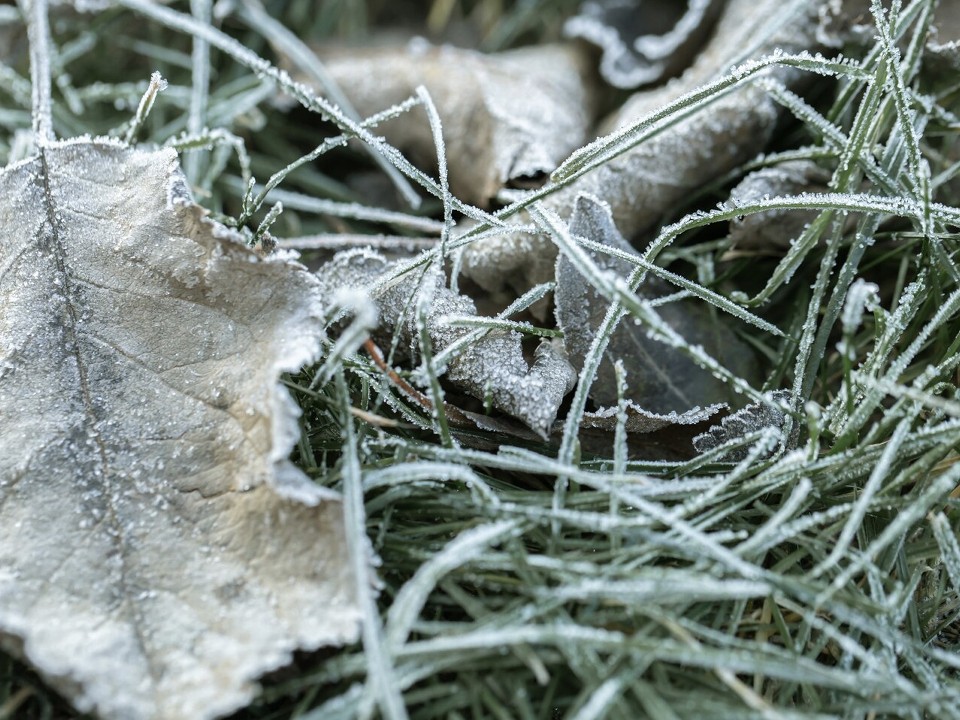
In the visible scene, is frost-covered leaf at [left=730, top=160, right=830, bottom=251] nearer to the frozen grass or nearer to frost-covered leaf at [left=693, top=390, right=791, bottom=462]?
the frozen grass

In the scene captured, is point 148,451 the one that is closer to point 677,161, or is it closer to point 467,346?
point 467,346

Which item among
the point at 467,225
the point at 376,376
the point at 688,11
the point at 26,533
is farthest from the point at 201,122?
the point at 688,11

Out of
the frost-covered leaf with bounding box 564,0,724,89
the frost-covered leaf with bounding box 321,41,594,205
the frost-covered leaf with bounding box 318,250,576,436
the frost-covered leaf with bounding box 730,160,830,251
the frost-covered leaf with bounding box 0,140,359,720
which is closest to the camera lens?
the frost-covered leaf with bounding box 0,140,359,720

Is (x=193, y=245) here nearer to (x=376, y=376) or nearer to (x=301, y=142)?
(x=376, y=376)

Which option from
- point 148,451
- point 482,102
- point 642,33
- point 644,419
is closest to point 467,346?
point 644,419

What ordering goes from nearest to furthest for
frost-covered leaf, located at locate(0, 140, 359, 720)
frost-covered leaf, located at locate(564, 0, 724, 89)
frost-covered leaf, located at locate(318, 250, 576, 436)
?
frost-covered leaf, located at locate(0, 140, 359, 720) → frost-covered leaf, located at locate(318, 250, 576, 436) → frost-covered leaf, located at locate(564, 0, 724, 89)

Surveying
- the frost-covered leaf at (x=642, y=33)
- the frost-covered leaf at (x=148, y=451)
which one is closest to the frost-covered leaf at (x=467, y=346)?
the frost-covered leaf at (x=148, y=451)

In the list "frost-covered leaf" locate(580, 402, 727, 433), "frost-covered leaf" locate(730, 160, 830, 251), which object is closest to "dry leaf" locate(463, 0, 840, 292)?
"frost-covered leaf" locate(730, 160, 830, 251)

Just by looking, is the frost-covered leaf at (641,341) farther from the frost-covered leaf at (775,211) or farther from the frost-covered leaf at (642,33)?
the frost-covered leaf at (642,33)
